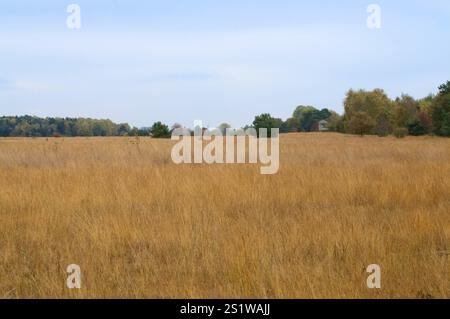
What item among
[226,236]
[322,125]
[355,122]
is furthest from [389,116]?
[226,236]

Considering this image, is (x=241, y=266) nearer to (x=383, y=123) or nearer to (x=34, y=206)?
(x=34, y=206)

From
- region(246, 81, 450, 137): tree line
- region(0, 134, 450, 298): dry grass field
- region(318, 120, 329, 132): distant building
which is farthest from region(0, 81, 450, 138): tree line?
region(0, 134, 450, 298): dry grass field

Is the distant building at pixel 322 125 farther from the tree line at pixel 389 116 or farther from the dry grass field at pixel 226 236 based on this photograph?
the dry grass field at pixel 226 236

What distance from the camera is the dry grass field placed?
12.9 feet

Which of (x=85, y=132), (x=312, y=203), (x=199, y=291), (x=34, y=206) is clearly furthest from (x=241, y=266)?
(x=85, y=132)

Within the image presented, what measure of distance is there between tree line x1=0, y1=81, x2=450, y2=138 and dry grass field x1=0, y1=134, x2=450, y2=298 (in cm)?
2176

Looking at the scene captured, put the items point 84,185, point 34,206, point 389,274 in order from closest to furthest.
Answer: point 389,274 < point 34,206 < point 84,185

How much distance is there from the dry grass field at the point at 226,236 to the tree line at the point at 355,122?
21.8 m

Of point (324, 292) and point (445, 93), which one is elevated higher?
point (445, 93)

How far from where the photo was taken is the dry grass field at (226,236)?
3928 millimetres

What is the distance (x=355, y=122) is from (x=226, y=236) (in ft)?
210

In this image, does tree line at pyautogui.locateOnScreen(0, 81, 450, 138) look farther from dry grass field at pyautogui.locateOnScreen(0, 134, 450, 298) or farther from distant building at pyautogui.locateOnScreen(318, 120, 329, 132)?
dry grass field at pyautogui.locateOnScreen(0, 134, 450, 298)

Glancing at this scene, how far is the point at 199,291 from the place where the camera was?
3.80 meters

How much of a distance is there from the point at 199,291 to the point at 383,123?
76.9 m
